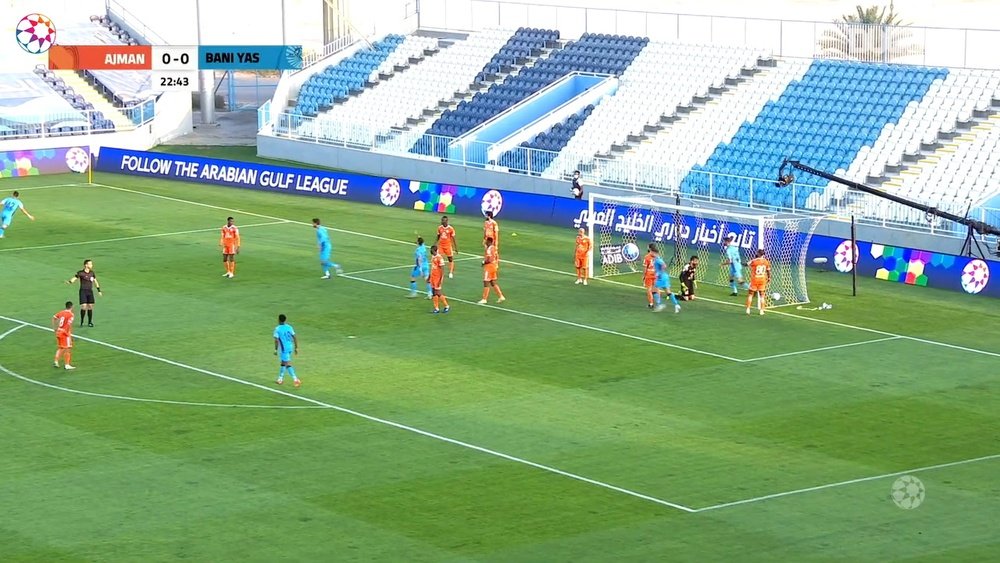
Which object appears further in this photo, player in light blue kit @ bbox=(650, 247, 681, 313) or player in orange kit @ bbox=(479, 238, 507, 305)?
player in orange kit @ bbox=(479, 238, 507, 305)

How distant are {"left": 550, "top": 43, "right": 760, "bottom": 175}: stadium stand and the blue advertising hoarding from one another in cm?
436

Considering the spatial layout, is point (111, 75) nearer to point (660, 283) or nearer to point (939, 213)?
point (660, 283)

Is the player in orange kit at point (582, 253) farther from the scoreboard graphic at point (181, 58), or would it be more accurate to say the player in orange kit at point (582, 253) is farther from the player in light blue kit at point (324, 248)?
the scoreboard graphic at point (181, 58)

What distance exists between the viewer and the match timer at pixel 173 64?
222 feet

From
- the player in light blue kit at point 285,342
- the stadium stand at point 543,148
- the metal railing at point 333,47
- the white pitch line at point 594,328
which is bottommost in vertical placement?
the white pitch line at point 594,328

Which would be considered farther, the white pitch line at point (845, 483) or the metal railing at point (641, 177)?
the metal railing at point (641, 177)

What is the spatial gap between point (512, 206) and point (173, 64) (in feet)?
71.6

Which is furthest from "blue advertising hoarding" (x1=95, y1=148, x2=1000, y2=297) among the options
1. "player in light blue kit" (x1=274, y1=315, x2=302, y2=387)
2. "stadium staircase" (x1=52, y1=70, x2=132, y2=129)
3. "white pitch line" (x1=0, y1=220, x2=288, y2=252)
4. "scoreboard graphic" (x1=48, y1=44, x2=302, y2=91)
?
"player in light blue kit" (x1=274, y1=315, x2=302, y2=387)

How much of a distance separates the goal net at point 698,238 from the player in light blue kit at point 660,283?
2.76 meters

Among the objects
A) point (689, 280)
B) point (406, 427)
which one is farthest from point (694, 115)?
point (406, 427)

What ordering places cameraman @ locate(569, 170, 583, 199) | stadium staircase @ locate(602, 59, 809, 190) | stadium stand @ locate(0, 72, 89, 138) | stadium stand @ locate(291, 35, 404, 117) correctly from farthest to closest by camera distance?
stadium stand @ locate(291, 35, 404, 117), stadium stand @ locate(0, 72, 89, 138), stadium staircase @ locate(602, 59, 809, 190), cameraman @ locate(569, 170, 583, 199)

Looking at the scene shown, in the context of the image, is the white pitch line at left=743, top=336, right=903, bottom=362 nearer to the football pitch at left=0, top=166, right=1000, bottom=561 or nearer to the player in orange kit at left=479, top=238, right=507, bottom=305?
the football pitch at left=0, top=166, right=1000, bottom=561

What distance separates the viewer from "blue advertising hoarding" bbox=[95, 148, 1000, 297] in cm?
4116

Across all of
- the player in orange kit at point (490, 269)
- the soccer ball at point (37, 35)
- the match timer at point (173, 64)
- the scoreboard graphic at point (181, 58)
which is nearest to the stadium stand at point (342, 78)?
the scoreboard graphic at point (181, 58)
